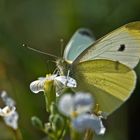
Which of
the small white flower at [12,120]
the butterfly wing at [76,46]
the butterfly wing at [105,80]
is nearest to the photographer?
the small white flower at [12,120]

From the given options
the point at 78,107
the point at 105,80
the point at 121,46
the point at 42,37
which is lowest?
the point at 42,37

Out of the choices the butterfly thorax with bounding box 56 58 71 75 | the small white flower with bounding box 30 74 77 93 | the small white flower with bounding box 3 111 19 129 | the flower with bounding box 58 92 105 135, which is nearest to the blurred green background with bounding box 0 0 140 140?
the butterfly thorax with bounding box 56 58 71 75

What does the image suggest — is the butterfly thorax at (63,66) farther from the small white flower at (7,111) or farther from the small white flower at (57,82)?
the small white flower at (7,111)

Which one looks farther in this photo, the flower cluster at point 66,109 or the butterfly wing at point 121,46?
the butterfly wing at point 121,46

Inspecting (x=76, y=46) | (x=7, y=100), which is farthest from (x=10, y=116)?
(x=76, y=46)

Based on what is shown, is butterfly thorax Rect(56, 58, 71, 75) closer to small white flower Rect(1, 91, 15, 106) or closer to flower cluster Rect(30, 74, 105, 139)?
flower cluster Rect(30, 74, 105, 139)

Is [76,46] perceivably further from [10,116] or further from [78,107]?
[78,107]

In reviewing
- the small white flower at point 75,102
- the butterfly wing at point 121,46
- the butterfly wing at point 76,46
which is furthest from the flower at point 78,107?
the butterfly wing at point 76,46

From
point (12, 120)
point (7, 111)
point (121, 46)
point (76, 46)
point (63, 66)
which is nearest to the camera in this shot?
point (12, 120)
